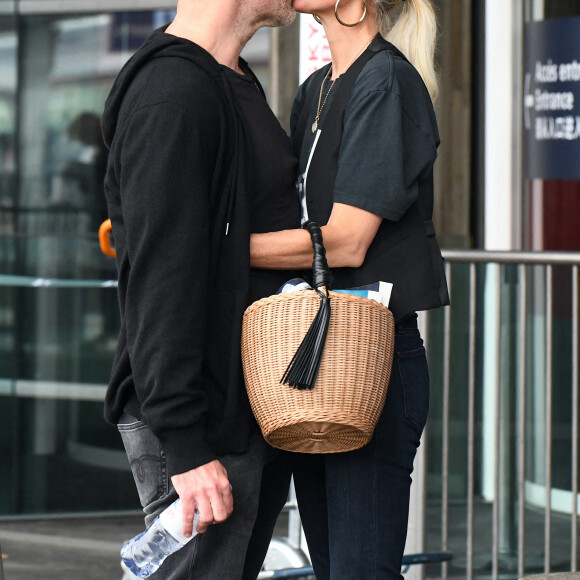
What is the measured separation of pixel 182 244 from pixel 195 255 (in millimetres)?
30

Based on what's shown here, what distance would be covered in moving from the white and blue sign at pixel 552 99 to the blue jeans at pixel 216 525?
3086 mm

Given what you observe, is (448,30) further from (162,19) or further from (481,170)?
(162,19)

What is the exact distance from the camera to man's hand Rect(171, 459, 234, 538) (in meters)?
1.86

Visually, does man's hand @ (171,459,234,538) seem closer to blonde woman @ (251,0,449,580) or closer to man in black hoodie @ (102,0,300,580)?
man in black hoodie @ (102,0,300,580)

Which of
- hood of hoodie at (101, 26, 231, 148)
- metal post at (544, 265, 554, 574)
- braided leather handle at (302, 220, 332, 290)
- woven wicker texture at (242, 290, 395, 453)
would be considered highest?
hood of hoodie at (101, 26, 231, 148)

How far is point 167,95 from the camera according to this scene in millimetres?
1854

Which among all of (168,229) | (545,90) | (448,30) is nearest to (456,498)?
(545,90)

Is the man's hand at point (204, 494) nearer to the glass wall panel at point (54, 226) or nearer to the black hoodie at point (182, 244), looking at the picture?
the black hoodie at point (182, 244)

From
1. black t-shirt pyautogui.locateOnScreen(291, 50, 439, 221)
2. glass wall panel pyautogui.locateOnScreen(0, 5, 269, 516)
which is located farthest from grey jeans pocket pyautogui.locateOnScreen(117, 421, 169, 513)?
glass wall panel pyautogui.locateOnScreen(0, 5, 269, 516)

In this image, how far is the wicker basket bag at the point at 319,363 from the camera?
187cm

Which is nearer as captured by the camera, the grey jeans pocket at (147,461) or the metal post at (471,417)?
the grey jeans pocket at (147,461)

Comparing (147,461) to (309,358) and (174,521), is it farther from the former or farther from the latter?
(309,358)

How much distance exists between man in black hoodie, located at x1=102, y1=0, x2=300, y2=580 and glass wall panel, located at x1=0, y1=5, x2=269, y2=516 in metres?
3.27

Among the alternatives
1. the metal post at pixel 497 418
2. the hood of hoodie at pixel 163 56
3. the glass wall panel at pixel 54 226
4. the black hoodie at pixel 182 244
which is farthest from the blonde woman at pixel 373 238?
the glass wall panel at pixel 54 226
